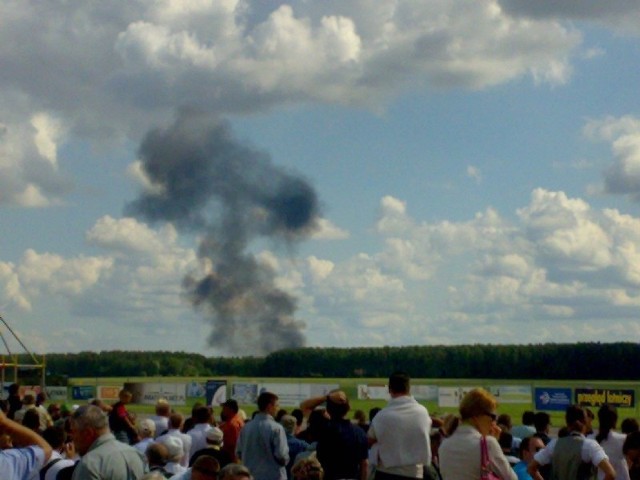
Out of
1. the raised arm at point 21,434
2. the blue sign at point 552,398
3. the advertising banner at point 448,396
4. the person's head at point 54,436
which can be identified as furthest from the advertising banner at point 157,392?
the raised arm at point 21,434

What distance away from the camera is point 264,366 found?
83375mm

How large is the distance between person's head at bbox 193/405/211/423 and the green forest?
67.1 metres

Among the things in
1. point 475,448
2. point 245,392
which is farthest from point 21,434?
point 245,392

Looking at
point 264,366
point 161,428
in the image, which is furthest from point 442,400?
point 264,366

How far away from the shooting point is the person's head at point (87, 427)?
6645 millimetres

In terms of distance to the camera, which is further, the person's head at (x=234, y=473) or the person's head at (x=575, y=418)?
the person's head at (x=575, y=418)

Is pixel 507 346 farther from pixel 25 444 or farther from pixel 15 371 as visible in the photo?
pixel 25 444

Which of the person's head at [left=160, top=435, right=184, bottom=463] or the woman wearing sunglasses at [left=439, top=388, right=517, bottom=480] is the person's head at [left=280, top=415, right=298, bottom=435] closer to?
the person's head at [left=160, top=435, right=184, bottom=463]

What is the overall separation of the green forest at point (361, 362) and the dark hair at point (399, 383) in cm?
6987

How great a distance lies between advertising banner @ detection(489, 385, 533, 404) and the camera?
144 feet

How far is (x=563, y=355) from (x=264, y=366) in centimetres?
2186

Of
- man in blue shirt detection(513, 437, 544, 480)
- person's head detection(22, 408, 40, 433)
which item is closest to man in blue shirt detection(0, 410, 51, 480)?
person's head detection(22, 408, 40, 433)

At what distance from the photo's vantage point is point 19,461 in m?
6.42

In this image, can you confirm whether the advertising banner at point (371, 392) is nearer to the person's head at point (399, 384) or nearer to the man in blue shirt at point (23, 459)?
the person's head at point (399, 384)
